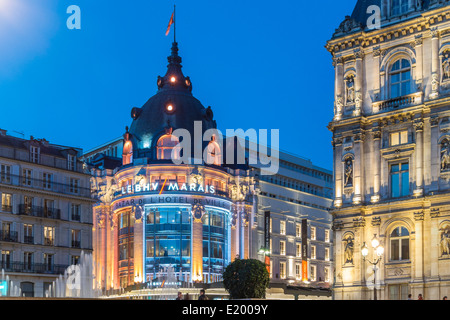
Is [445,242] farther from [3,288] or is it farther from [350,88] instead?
[3,288]

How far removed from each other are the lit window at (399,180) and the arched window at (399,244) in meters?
2.77

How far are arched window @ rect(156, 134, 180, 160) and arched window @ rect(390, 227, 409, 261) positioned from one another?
58.8 m

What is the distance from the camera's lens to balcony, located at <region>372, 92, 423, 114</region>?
54.4m

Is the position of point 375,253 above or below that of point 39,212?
below

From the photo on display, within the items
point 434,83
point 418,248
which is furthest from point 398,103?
point 418,248

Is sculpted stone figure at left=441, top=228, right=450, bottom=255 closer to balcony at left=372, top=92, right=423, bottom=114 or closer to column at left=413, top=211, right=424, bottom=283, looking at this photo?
column at left=413, top=211, right=424, bottom=283

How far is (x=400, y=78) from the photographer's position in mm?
56406

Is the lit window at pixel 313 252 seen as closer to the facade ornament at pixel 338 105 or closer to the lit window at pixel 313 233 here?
the lit window at pixel 313 233

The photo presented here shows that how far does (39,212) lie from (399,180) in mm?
39796

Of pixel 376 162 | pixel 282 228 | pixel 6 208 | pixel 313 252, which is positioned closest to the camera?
pixel 376 162

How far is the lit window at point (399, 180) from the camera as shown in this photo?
54.8 meters

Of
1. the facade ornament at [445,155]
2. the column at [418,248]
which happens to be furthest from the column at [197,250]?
the facade ornament at [445,155]

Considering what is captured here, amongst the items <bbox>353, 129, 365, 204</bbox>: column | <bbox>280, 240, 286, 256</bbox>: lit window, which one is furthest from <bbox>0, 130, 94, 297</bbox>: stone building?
<bbox>280, 240, 286, 256</bbox>: lit window

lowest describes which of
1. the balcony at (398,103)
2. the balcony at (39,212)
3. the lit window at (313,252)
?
the lit window at (313,252)
